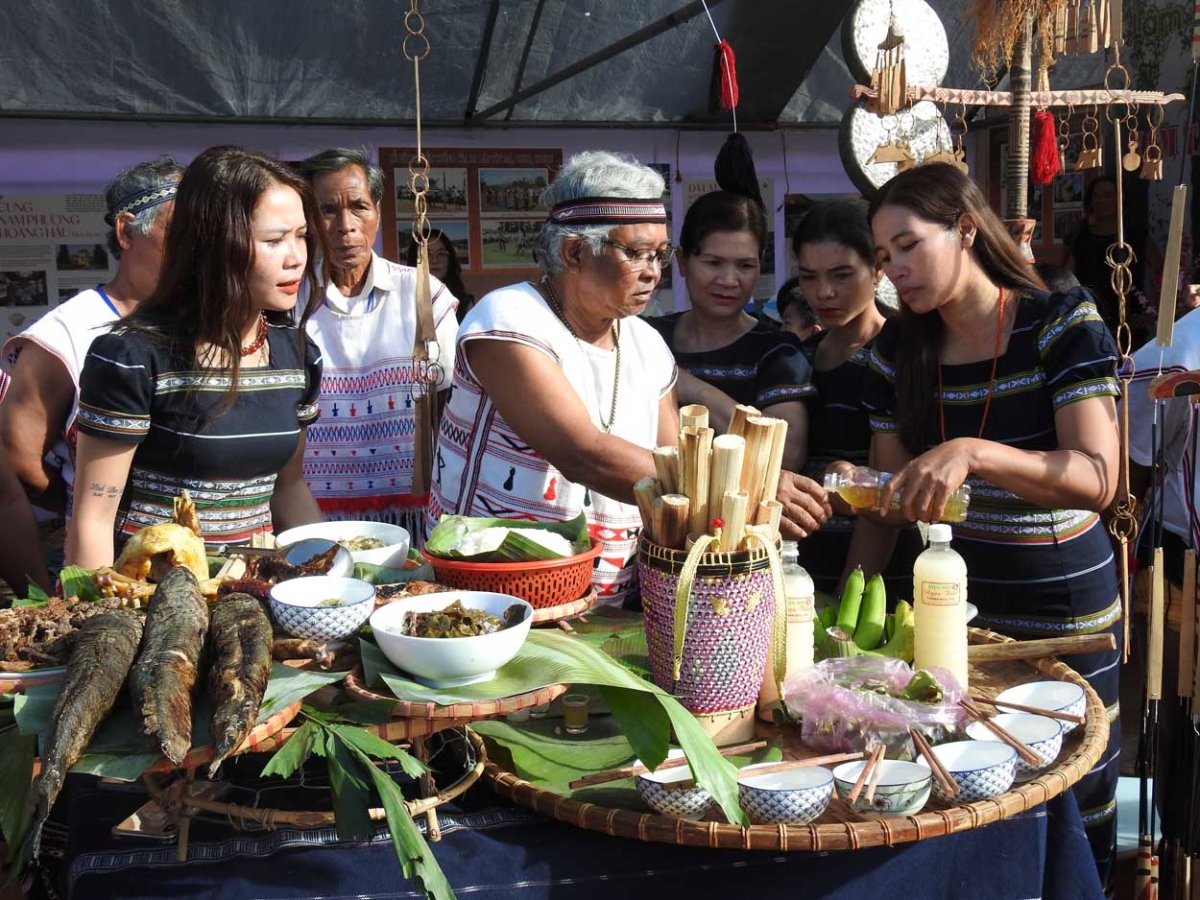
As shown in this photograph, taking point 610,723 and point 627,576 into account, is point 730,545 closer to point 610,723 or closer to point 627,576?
point 610,723

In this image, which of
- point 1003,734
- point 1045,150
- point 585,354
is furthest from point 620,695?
point 1045,150

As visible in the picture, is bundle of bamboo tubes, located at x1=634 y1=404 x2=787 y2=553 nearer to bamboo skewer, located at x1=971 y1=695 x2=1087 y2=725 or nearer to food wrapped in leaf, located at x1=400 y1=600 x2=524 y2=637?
food wrapped in leaf, located at x1=400 y1=600 x2=524 y2=637

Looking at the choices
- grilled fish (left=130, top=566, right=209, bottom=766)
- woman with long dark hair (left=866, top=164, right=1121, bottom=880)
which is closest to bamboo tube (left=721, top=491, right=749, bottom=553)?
grilled fish (left=130, top=566, right=209, bottom=766)

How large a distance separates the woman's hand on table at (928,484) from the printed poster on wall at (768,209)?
3.46 meters

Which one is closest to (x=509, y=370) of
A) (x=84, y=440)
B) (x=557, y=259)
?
(x=557, y=259)

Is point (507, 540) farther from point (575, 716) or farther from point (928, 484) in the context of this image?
point (928, 484)

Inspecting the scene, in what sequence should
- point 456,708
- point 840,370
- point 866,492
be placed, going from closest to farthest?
point 456,708 → point 866,492 → point 840,370

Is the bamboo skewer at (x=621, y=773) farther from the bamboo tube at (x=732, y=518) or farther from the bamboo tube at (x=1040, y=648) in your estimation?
the bamboo tube at (x=1040, y=648)

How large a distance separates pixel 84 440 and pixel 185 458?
20 cm

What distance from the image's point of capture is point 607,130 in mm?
Answer: 5484

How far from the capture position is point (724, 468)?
1645 mm

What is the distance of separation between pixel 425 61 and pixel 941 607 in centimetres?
391

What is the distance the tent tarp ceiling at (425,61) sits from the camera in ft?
14.7

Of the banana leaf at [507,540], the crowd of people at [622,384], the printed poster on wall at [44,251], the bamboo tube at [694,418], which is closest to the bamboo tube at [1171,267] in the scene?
the crowd of people at [622,384]
